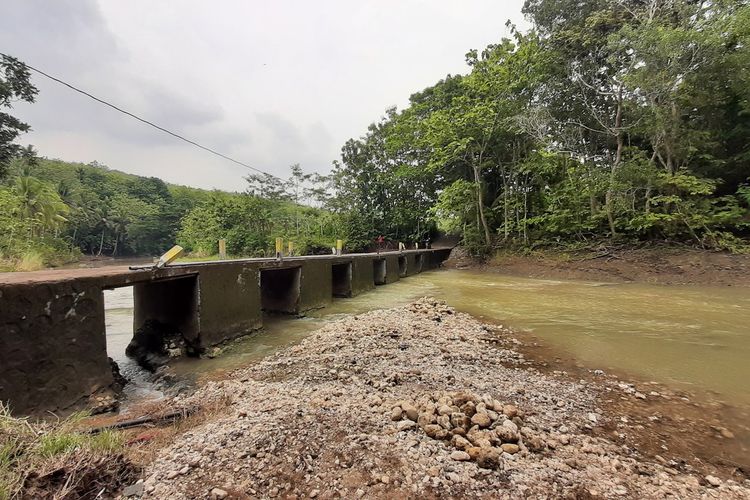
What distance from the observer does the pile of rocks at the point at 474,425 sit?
248cm

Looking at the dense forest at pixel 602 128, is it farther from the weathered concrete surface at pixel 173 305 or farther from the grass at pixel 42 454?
the grass at pixel 42 454

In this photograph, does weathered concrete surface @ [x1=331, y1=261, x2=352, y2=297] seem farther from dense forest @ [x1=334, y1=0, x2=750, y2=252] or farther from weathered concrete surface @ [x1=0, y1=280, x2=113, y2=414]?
dense forest @ [x1=334, y1=0, x2=750, y2=252]

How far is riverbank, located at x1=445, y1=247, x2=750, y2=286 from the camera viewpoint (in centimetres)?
1317

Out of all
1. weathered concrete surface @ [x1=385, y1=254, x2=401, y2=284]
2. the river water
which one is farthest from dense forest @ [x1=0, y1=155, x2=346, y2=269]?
the river water

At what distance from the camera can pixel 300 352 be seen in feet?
17.5

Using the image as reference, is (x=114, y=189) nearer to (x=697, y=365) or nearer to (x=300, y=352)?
(x=300, y=352)

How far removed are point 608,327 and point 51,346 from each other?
895 cm

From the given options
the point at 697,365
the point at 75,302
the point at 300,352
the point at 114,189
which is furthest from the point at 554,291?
the point at 114,189

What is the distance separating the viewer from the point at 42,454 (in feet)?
6.28

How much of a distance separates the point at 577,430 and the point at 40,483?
3.74 m

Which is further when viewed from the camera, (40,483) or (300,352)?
(300,352)

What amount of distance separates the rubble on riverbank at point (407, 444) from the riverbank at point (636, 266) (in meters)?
13.8

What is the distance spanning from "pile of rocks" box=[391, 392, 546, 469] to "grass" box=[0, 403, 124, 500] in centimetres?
208

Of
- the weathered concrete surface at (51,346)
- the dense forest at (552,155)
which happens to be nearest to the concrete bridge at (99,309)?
the weathered concrete surface at (51,346)
